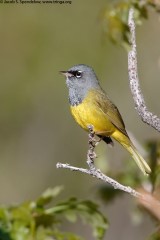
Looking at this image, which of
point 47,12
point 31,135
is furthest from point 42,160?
point 47,12

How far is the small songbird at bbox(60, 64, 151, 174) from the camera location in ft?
18.2

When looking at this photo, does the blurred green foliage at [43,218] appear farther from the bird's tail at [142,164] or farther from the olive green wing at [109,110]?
the olive green wing at [109,110]

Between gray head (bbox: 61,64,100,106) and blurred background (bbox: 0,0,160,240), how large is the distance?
8.28 ft

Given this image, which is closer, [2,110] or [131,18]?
[131,18]

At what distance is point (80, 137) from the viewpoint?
9508mm

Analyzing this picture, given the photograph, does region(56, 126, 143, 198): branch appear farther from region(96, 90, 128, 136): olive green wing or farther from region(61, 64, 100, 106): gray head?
region(61, 64, 100, 106): gray head

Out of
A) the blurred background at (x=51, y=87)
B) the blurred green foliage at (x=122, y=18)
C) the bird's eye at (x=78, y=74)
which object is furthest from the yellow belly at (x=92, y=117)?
the blurred background at (x=51, y=87)

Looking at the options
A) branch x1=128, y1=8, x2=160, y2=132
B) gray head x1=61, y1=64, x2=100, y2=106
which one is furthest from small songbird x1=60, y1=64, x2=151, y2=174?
branch x1=128, y1=8, x2=160, y2=132

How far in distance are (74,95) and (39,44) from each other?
13.6 feet

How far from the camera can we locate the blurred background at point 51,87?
8.94 meters

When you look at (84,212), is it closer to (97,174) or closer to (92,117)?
(97,174)

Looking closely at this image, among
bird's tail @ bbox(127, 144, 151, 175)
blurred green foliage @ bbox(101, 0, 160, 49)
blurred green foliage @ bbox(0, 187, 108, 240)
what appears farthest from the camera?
bird's tail @ bbox(127, 144, 151, 175)

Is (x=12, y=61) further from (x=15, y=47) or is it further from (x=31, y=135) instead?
(x=31, y=135)

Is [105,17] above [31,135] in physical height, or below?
above
